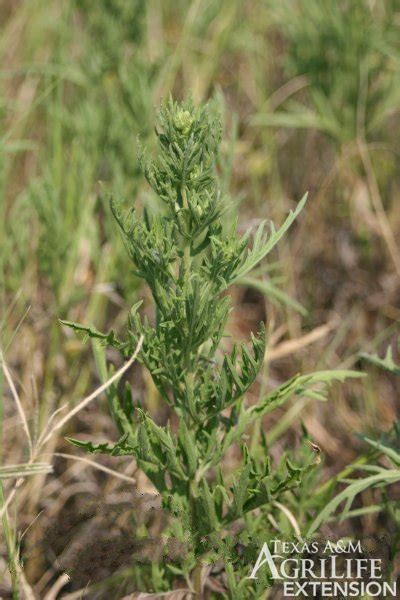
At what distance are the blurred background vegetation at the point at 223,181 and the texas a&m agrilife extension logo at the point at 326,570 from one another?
0.91ft

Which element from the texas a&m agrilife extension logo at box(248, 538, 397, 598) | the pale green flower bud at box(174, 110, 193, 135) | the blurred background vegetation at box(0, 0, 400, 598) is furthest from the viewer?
the blurred background vegetation at box(0, 0, 400, 598)

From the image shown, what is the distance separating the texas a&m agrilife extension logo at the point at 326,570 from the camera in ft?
4.51

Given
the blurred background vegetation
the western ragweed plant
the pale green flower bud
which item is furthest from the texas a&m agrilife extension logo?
the pale green flower bud

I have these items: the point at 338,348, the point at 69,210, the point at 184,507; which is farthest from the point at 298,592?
the point at 69,210

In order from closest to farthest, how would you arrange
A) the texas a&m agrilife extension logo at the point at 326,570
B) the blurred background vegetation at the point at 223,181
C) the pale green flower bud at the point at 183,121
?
the pale green flower bud at the point at 183,121 → the texas a&m agrilife extension logo at the point at 326,570 → the blurred background vegetation at the point at 223,181

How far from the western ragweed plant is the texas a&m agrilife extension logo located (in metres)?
0.08

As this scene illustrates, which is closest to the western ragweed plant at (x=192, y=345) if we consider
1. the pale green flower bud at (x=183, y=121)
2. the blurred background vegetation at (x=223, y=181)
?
the pale green flower bud at (x=183, y=121)

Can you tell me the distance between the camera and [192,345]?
3.99 feet

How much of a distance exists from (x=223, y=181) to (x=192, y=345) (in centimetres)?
50

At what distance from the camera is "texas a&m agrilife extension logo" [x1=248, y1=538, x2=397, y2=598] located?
1374 mm

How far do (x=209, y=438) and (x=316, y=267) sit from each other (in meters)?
1.30

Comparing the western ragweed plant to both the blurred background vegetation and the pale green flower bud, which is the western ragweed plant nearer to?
the pale green flower bud

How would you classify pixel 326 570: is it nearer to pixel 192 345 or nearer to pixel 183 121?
pixel 192 345

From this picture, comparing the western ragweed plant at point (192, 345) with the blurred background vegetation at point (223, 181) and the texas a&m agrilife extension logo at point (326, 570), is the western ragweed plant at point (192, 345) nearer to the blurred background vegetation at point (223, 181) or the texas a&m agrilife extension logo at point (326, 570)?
the texas a&m agrilife extension logo at point (326, 570)
